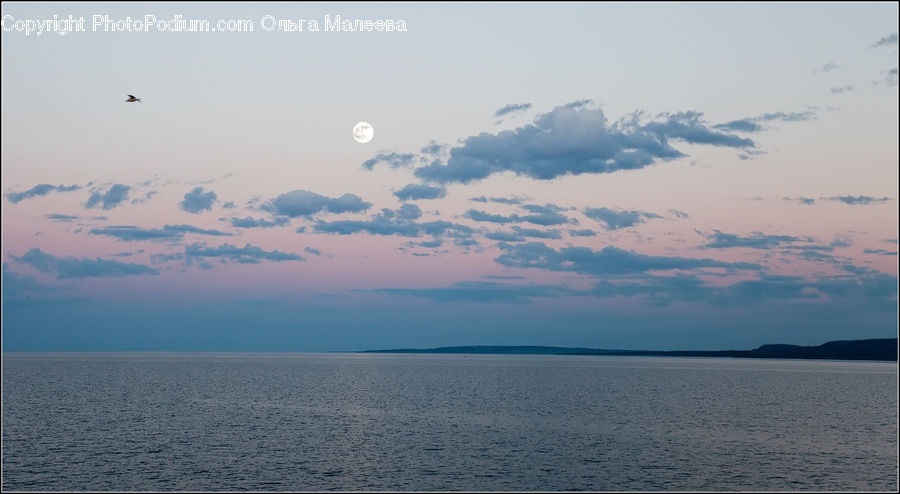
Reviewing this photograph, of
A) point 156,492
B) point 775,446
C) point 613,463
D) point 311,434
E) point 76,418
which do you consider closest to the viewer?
point 156,492

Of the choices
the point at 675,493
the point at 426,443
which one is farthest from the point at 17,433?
the point at 675,493

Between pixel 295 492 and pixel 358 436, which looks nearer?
pixel 295 492

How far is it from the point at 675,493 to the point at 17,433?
3331 inches

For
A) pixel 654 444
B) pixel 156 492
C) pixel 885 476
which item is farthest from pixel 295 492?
pixel 885 476

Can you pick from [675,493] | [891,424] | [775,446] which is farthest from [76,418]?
[891,424]

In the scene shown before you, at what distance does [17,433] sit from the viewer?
102m

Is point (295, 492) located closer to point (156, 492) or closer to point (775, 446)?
point (156, 492)

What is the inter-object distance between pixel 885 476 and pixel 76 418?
11187cm

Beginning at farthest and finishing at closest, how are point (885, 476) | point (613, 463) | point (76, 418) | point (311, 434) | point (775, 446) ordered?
point (76, 418), point (311, 434), point (775, 446), point (613, 463), point (885, 476)

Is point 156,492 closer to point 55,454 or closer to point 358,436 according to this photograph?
point 55,454

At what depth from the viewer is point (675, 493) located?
68938 mm

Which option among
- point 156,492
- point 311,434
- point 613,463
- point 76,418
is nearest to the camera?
point 156,492

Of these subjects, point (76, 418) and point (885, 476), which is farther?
point (76, 418)

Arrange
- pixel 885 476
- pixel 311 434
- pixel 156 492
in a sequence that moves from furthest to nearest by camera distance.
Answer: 1. pixel 311 434
2. pixel 885 476
3. pixel 156 492
